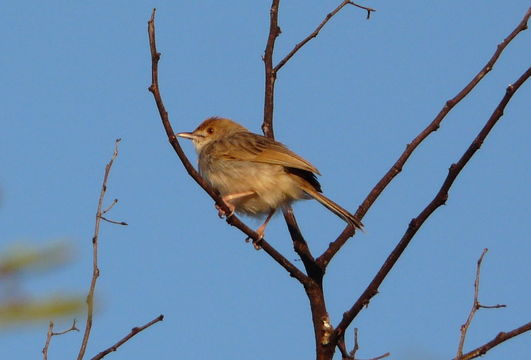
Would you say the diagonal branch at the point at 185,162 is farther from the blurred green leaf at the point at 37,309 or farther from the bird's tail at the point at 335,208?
the blurred green leaf at the point at 37,309

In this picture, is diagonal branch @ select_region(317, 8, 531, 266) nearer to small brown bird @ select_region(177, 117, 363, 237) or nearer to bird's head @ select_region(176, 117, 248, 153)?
small brown bird @ select_region(177, 117, 363, 237)

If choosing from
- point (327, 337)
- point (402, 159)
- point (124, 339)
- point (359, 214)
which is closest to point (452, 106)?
point (402, 159)

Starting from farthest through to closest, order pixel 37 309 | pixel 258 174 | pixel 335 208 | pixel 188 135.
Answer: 1. pixel 188 135
2. pixel 258 174
3. pixel 335 208
4. pixel 37 309

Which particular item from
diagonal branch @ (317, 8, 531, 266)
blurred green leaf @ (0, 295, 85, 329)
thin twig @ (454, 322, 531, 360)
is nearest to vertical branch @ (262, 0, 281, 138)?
diagonal branch @ (317, 8, 531, 266)

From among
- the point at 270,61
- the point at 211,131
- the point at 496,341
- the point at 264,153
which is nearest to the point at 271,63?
the point at 270,61

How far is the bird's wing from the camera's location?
652 cm

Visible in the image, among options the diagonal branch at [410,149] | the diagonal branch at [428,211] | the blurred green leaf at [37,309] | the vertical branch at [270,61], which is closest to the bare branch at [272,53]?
the vertical branch at [270,61]

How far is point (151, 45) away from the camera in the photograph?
3.55 meters

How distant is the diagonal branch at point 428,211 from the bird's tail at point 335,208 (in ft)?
3.53

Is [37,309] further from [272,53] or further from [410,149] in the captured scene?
Result: [272,53]

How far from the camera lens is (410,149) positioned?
15.5 ft

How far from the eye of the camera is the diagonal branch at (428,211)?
12.0 ft

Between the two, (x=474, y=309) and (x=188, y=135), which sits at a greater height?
(x=188, y=135)

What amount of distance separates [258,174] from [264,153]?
7.5 inches
